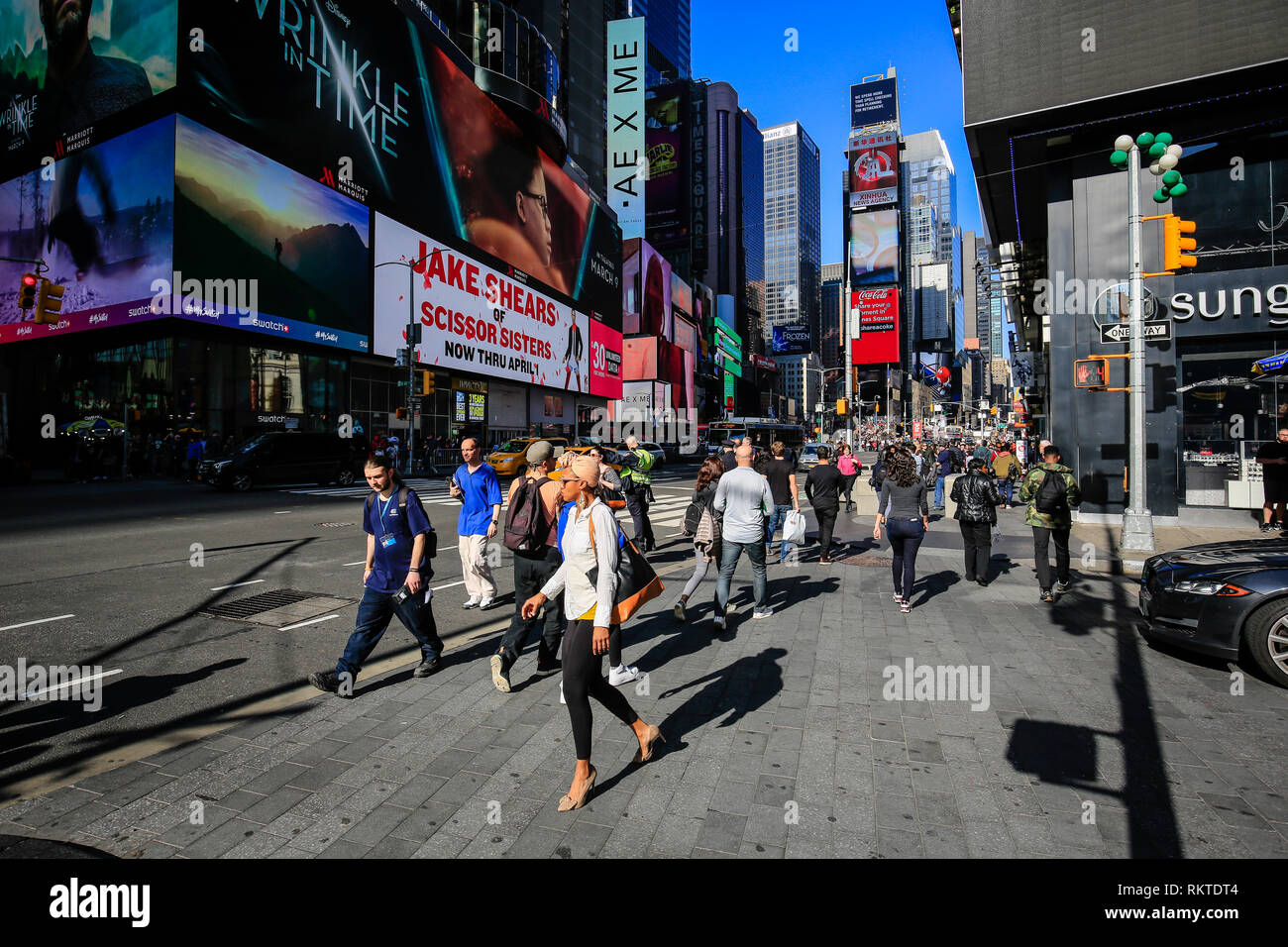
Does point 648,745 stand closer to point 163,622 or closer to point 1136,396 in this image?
point 163,622

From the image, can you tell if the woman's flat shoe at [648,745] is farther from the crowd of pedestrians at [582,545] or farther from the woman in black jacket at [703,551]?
the woman in black jacket at [703,551]

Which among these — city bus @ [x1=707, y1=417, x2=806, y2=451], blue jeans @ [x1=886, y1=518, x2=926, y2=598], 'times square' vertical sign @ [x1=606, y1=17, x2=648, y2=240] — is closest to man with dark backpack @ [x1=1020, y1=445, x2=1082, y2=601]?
blue jeans @ [x1=886, y1=518, x2=926, y2=598]

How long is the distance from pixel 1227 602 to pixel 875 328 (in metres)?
89.3

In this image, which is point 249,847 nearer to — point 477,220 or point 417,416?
point 417,416

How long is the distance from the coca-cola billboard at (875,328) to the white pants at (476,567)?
285 feet

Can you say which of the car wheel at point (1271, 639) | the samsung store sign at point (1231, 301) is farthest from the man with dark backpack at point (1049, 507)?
the samsung store sign at point (1231, 301)

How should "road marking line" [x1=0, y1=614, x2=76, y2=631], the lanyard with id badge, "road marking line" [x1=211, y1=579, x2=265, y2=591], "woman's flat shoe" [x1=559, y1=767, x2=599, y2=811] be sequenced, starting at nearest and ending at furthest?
"woman's flat shoe" [x1=559, y1=767, x2=599, y2=811] < the lanyard with id badge < "road marking line" [x1=0, y1=614, x2=76, y2=631] < "road marking line" [x1=211, y1=579, x2=265, y2=591]

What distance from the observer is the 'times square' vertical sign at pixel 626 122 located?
60.6 meters

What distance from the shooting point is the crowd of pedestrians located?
392cm

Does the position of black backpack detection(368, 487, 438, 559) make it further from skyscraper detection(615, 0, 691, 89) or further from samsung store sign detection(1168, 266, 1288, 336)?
skyscraper detection(615, 0, 691, 89)

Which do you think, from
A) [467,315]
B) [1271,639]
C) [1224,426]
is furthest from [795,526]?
[467,315]

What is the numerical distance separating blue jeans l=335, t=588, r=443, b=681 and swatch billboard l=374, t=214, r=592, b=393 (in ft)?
101

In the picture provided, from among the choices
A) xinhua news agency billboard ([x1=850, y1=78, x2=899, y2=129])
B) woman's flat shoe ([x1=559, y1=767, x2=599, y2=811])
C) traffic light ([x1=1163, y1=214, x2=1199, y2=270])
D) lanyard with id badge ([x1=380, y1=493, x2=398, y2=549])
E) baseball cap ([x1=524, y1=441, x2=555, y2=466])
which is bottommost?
woman's flat shoe ([x1=559, y1=767, x2=599, y2=811])
